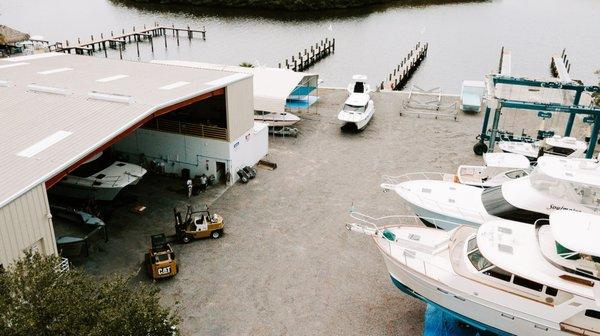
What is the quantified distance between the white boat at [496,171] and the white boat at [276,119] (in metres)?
11.6

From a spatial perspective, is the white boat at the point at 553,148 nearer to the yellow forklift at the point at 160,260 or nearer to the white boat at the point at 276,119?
the white boat at the point at 276,119

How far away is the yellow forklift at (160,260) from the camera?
15203 millimetres

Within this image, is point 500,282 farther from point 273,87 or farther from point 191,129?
point 273,87

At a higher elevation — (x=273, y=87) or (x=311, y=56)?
(x=273, y=87)

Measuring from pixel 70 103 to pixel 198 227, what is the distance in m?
6.81

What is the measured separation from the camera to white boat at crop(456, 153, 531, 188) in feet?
63.5

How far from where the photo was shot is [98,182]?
64.5 feet

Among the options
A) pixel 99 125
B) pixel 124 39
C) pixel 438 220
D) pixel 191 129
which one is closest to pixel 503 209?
pixel 438 220

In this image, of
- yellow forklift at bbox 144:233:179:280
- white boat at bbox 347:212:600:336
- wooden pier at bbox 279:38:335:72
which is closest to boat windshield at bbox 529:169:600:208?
white boat at bbox 347:212:600:336

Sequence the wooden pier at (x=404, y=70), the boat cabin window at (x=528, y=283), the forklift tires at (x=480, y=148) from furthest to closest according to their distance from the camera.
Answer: the wooden pier at (x=404, y=70)
the forklift tires at (x=480, y=148)
the boat cabin window at (x=528, y=283)

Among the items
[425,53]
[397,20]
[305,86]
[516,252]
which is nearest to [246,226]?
[516,252]

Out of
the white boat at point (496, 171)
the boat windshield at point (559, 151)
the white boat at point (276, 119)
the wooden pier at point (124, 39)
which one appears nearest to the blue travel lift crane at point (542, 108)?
the boat windshield at point (559, 151)

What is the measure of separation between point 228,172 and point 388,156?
354 inches

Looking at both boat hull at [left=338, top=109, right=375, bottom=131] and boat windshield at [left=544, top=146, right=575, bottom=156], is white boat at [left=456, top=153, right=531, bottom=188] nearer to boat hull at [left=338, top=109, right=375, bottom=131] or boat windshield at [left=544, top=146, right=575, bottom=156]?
boat windshield at [left=544, top=146, right=575, bottom=156]
